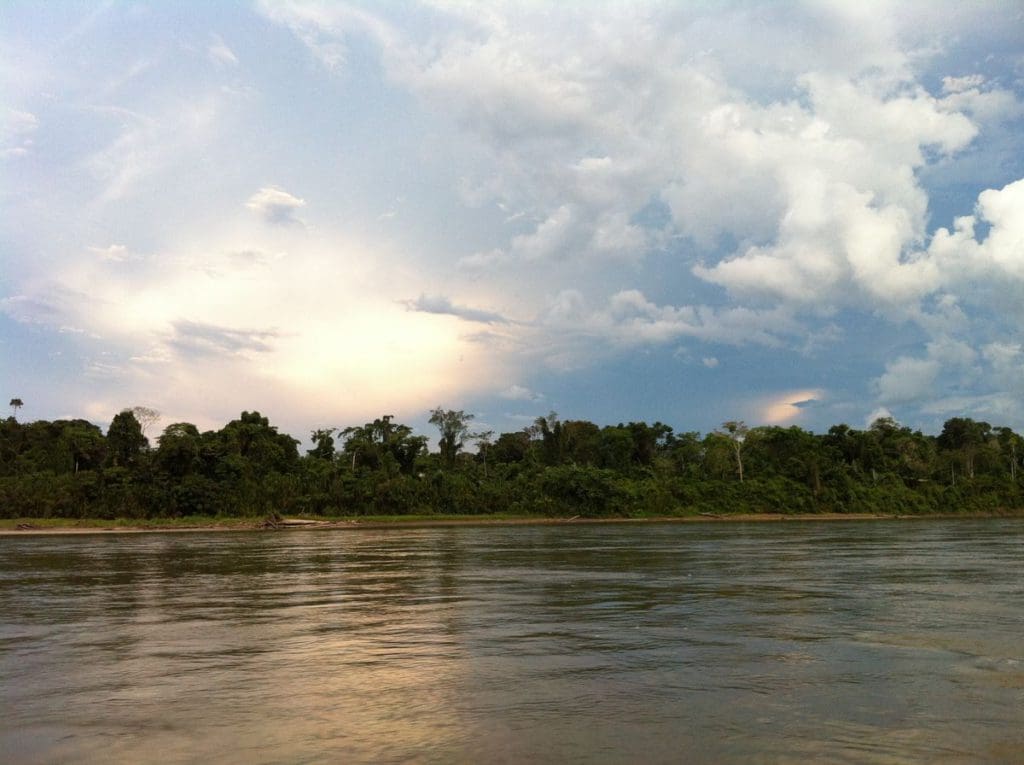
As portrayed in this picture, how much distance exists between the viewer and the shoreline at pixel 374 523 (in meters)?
87.6

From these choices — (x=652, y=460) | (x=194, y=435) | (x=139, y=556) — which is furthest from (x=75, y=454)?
(x=652, y=460)

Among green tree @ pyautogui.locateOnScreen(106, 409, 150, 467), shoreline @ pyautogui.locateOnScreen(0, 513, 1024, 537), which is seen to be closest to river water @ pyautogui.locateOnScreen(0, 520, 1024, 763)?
shoreline @ pyautogui.locateOnScreen(0, 513, 1024, 537)

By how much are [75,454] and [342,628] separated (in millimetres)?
107031

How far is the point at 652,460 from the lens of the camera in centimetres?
12900

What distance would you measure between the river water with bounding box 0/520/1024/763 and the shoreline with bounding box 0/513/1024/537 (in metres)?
69.9

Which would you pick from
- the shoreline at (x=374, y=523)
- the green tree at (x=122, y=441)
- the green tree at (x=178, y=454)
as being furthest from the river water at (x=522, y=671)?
the green tree at (x=122, y=441)

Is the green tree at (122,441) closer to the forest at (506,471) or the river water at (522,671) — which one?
the forest at (506,471)

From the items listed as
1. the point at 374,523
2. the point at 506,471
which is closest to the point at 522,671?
the point at 374,523

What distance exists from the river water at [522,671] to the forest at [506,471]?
258ft

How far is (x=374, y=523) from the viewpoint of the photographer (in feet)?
325

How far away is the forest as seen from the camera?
97.4 m

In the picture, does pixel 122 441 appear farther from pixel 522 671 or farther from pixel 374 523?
pixel 522 671

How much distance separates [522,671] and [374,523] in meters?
90.0

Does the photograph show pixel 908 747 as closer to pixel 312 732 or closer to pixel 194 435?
pixel 312 732
